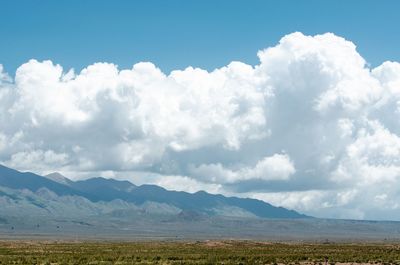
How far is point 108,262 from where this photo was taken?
75000 millimetres

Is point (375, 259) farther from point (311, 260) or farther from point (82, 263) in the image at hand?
point (82, 263)

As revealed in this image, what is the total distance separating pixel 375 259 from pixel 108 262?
1398 inches

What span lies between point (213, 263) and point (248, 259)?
821 cm

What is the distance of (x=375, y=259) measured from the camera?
8544 cm

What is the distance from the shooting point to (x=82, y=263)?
73.8 meters

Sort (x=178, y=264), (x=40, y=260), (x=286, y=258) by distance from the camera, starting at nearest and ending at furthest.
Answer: (x=178, y=264) → (x=40, y=260) → (x=286, y=258)

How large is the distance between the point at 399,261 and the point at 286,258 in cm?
1438

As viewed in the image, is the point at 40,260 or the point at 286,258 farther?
the point at 286,258

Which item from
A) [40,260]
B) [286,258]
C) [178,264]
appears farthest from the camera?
[286,258]

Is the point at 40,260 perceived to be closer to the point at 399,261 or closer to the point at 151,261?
the point at 151,261

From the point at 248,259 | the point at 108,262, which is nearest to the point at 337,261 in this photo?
the point at 248,259

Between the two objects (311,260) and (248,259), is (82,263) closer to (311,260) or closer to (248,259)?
(248,259)

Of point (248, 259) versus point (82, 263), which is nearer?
point (82, 263)

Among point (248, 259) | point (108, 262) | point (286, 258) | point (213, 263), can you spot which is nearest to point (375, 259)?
point (286, 258)
